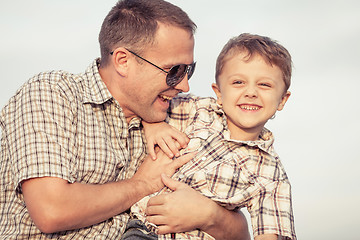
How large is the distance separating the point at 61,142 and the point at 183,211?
1122 mm

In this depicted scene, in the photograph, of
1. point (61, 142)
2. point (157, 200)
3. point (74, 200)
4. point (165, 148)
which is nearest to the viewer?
point (74, 200)

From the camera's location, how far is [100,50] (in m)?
4.84

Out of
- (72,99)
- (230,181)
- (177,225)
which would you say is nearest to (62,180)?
(72,99)

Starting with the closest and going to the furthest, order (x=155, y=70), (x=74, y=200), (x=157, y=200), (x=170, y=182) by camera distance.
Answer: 1. (x=74, y=200)
2. (x=157, y=200)
3. (x=170, y=182)
4. (x=155, y=70)

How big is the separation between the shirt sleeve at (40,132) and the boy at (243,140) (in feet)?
2.84

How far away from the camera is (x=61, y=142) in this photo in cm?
379

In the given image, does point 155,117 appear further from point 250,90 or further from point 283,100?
point 283,100

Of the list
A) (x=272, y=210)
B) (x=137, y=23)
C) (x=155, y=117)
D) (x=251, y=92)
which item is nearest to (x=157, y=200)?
(x=155, y=117)

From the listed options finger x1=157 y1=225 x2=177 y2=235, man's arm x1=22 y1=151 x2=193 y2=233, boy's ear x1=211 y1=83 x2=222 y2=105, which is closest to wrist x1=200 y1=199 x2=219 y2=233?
finger x1=157 y1=225 x2=177 y2=235

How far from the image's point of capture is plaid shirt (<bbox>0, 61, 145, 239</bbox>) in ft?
12.2

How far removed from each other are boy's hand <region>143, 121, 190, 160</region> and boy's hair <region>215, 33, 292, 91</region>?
70 cm

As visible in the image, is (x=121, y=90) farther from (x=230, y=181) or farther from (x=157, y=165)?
(x=230, y=181)

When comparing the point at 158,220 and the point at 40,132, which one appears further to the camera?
the point at 158,220

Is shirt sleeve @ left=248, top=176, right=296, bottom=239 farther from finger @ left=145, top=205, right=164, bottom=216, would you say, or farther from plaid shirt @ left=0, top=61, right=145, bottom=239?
plaid shirt @ left=0, top=61, right=145, bottom=239
